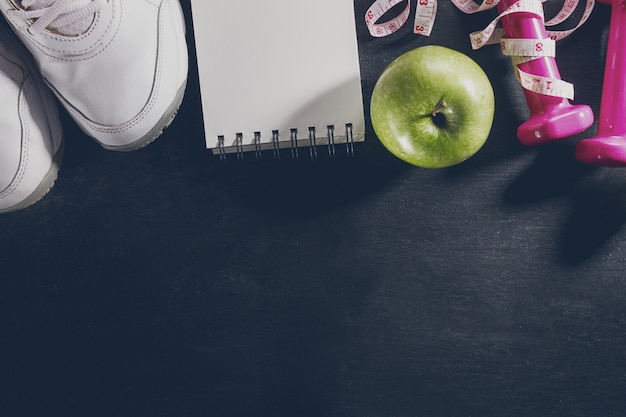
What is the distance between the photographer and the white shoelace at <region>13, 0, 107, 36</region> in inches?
32.9

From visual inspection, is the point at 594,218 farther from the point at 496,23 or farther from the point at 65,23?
the point at 65,23

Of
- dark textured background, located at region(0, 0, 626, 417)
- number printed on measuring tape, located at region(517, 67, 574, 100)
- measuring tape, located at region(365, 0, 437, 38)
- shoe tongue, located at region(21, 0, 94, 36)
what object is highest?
shoe tongue, located at region(21, 0, 94, 36)

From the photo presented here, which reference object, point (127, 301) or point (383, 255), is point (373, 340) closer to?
point (383, 255)

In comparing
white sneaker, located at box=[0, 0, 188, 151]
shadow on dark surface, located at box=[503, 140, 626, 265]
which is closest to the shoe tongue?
white sneaker, located at box=[0, 0, 188, 151]

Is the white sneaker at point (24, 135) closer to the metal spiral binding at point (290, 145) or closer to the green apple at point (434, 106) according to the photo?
the metal spiral binding at point (290, 145)

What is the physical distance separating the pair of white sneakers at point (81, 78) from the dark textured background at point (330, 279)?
0.18 ft

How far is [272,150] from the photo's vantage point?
1021mm

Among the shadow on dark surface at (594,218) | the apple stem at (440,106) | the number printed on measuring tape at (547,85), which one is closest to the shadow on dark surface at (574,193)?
the shadow on dark surface at (594,218)

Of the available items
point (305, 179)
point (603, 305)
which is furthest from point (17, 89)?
point (603, 305)

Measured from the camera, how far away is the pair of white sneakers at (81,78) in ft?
2.81

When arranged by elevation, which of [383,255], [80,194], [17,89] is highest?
[17,89]

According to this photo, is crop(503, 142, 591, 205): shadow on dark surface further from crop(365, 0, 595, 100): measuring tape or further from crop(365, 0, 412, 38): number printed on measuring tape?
crop(365, 0, 412, 38): number printed on measuring tape

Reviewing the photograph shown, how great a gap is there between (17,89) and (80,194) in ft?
0.62

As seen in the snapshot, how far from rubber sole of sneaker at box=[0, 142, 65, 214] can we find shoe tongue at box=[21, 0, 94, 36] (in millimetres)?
216
